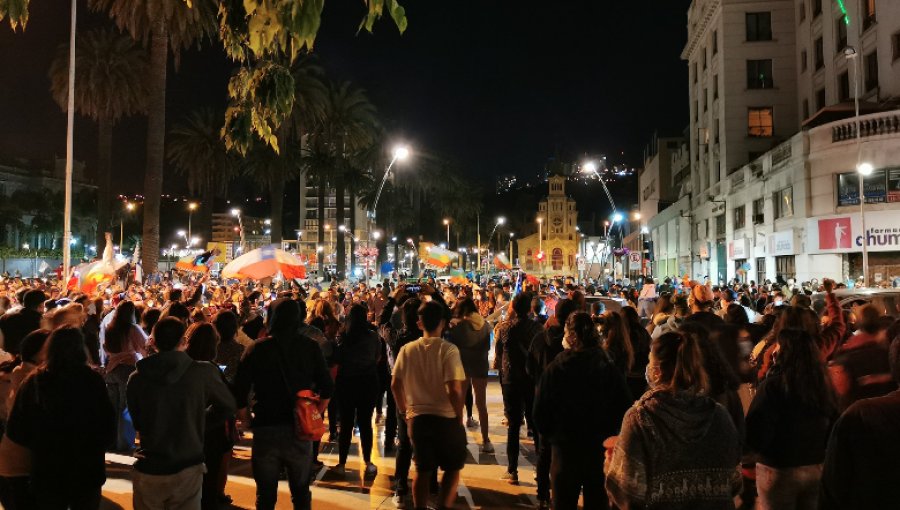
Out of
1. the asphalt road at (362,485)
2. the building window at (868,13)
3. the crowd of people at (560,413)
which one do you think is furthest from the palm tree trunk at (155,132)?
the building window at (868,13)

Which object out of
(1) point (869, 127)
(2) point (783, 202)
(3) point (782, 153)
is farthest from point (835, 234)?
(3) point (782, 153)

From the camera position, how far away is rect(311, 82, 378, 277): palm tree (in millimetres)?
40469

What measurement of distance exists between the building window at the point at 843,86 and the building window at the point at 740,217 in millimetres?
7353

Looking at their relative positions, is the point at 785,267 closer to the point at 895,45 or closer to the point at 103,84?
the point at 895,45

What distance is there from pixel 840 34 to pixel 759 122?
837cm

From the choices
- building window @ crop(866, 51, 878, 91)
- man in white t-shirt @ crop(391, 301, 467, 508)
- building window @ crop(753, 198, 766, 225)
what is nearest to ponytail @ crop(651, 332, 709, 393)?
man in white t-shirt @ crop(391, 301, 467, 508)

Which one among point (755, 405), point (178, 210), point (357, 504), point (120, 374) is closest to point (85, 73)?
point (120, 374)

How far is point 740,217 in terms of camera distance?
128ft

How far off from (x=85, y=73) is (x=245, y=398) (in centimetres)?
3440

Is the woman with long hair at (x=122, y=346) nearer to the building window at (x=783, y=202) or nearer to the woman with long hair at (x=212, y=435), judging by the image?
the woman with long hair at (x=212, y=435)

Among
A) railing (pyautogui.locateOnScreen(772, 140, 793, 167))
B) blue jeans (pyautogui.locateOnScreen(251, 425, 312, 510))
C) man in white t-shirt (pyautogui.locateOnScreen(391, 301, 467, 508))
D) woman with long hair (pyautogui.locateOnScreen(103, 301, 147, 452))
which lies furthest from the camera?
railing (pyautogui.locateOnScreen(772, 140, 793, 167))

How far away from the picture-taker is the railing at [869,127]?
26.4 m

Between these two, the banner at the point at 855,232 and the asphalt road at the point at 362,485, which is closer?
the asphalt road at the point at 362,485

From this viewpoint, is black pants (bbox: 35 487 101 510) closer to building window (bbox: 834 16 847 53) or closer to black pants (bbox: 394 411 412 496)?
black pants (bbox: 394 411 412 496)
